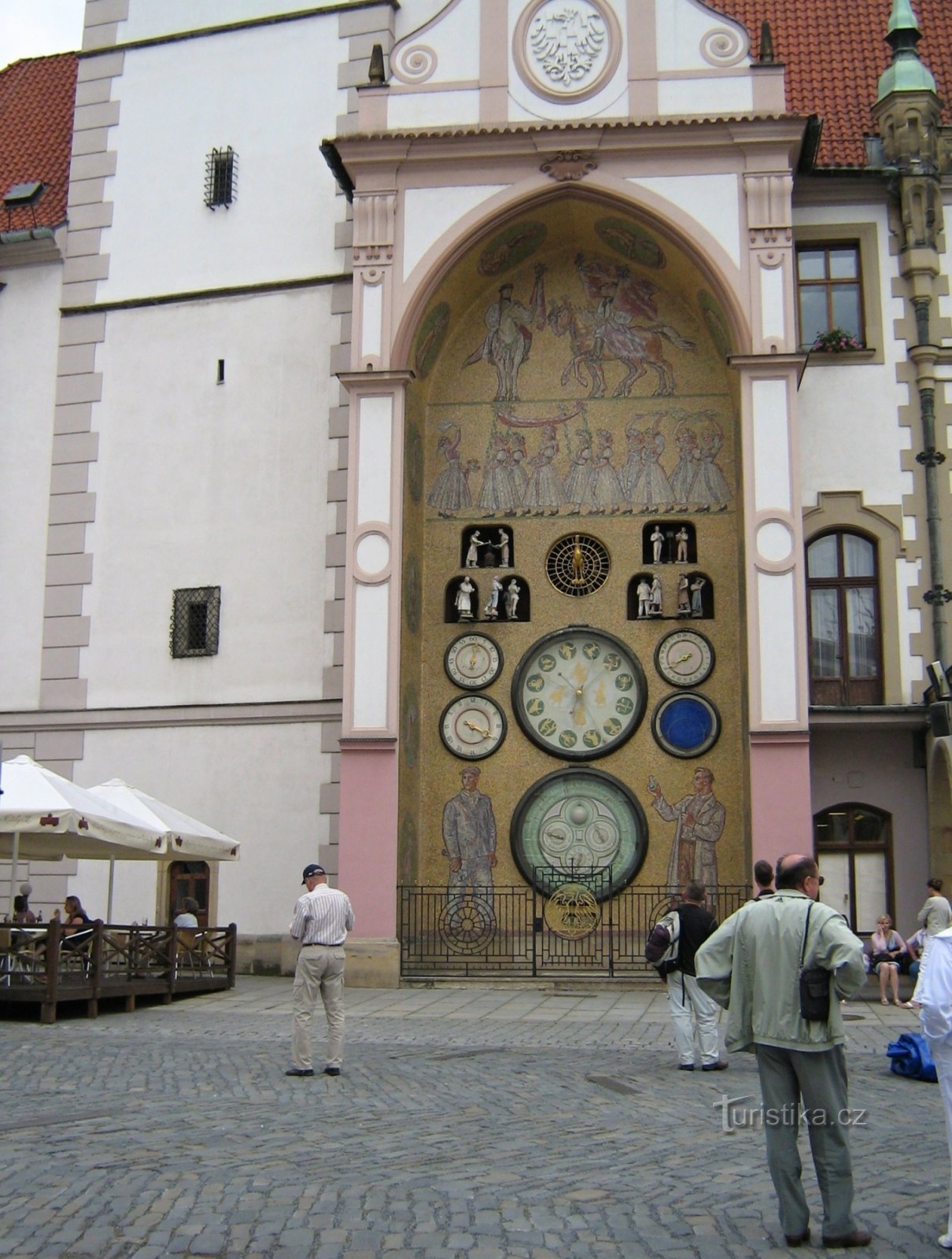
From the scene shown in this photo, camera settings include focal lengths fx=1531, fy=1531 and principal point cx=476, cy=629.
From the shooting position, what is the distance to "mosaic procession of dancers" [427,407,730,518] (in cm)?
2238

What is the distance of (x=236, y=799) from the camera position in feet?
72.6

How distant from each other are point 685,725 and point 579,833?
214cm

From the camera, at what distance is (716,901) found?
66.4 ft

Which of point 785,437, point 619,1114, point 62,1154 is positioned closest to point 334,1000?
point 619,1114

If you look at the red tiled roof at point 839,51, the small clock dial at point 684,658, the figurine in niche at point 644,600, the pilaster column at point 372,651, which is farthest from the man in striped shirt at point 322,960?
the red tiled roof at point 839,51

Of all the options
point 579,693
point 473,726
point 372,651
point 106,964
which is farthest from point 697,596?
point 106,964

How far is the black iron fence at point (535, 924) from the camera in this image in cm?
1997

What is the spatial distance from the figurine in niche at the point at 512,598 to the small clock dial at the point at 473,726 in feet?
4.10

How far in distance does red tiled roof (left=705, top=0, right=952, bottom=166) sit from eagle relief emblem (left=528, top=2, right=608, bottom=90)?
2.72 metres

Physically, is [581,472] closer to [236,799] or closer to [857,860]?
[857,860]

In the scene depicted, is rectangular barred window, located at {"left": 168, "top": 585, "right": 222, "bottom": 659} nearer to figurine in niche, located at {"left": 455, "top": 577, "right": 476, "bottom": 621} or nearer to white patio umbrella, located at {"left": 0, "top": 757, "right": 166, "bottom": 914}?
figurine in niche, located at {"left": 455, "top": 577, "right": 476, "bottom": 621}

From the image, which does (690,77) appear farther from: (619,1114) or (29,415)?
(619,1114)

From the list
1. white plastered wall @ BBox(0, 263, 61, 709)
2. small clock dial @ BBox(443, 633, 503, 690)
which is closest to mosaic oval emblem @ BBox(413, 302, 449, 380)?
small clock dial @ BBox(443, 633, 503, 690)

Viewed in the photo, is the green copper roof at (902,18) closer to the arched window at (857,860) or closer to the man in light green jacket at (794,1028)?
the arched window at (857,860)
